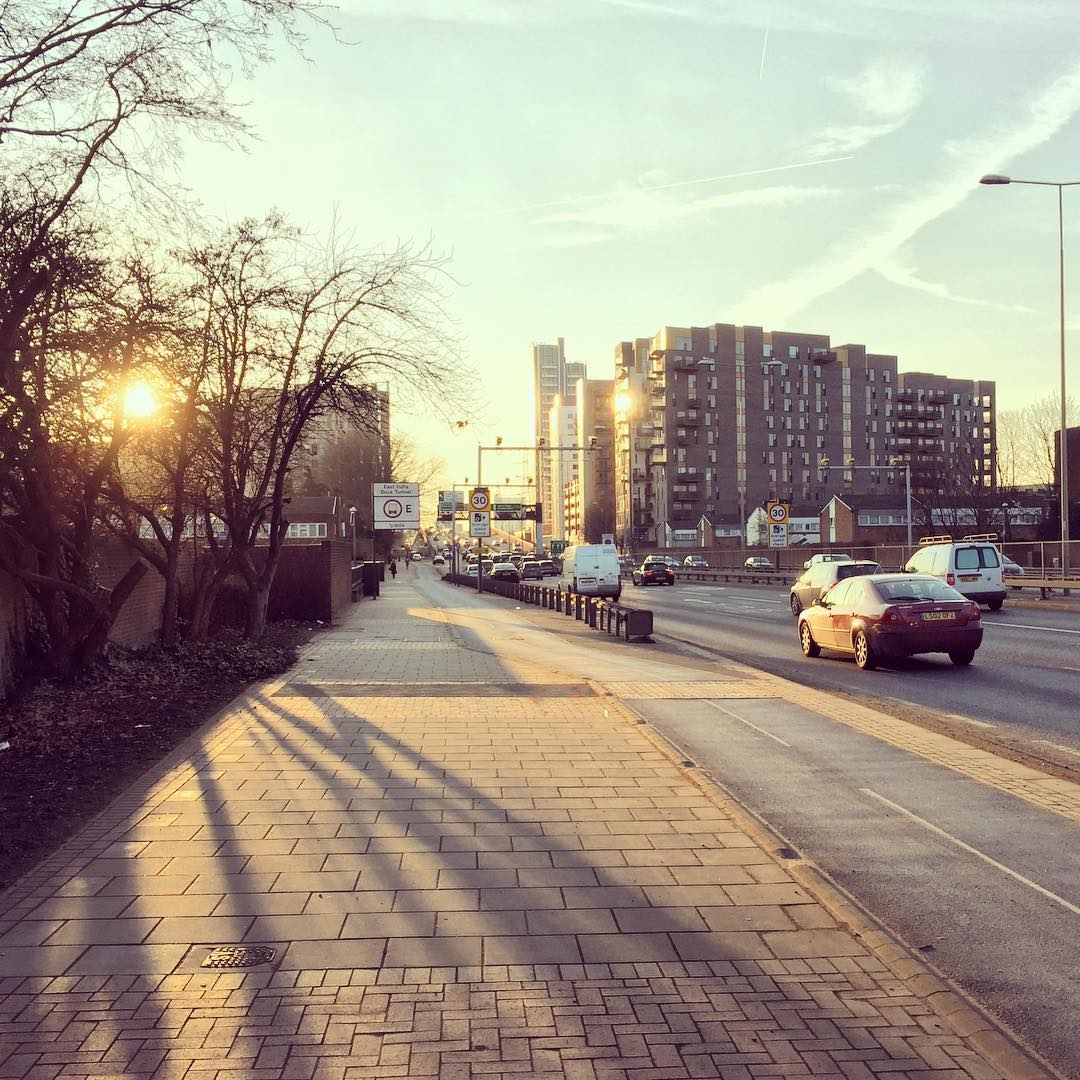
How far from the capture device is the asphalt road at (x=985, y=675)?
408 inches

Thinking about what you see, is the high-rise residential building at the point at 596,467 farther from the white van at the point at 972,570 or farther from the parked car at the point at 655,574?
the white van at the point at 972,570

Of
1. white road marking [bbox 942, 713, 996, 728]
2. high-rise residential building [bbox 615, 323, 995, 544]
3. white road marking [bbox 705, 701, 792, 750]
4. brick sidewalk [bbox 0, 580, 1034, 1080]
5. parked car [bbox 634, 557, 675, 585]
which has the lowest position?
parked car [bbox 634, 557, 675, 585]

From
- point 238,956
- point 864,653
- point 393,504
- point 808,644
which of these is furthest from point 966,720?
point 393,504

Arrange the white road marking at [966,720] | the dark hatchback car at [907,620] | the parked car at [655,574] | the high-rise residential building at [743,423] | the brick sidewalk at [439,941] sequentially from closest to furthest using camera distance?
the brick sidewalk at [439,941], the white road marking at [966,720], the dark hatchback car at [907,620], the parked car at [655,574], the high-rise residential building at [743,423]

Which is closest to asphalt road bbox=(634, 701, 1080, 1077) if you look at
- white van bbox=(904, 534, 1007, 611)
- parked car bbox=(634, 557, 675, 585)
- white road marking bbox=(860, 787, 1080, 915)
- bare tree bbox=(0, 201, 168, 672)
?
white road marking bbox=(860, 787, 1080, 915)

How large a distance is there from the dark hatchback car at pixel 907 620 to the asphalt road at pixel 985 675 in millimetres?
352

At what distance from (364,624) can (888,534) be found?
80352 mm

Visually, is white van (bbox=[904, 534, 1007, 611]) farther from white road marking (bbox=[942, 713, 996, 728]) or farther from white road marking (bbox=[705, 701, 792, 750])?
white road marking (bbox=[705, 701, 792, 750])

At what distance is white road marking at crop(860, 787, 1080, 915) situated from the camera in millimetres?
4976

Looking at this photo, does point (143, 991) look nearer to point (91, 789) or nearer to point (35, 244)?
point (91, 789)

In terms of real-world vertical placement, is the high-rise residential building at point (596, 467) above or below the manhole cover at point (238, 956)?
above

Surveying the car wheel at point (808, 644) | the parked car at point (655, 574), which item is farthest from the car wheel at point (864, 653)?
the parked car at point (655, 574)

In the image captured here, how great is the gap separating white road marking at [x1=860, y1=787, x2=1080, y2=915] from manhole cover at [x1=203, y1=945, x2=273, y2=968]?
373 cm

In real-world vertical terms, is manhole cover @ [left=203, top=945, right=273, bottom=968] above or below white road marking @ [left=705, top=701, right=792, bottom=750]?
above
